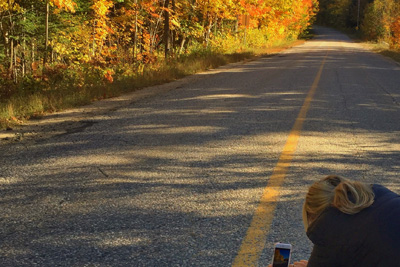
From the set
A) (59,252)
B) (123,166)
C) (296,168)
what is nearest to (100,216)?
(59,252)

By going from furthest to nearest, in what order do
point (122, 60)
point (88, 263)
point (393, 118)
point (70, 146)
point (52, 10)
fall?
1. point (52, 10)
2. point (122, 60)
3. point (393, 118)
4. point (70, 146)
5. point (88, 263)

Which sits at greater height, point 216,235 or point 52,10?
point 52,10

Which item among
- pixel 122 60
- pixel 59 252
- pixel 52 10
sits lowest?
pixel 59 252

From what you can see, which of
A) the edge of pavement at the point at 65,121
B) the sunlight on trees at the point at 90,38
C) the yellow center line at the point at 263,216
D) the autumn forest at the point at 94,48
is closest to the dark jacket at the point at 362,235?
the yellow center line at the point at 263,216

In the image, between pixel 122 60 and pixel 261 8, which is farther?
pixel 261 8

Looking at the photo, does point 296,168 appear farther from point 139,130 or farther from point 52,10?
point 52,10

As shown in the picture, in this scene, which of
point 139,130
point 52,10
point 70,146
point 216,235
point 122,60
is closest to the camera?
point 216,235

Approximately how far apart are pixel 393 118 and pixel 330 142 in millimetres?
2821

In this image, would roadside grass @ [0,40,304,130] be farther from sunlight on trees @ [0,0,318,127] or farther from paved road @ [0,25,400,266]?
paved road @ [0,25,400,266]

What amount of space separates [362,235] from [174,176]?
3.80m

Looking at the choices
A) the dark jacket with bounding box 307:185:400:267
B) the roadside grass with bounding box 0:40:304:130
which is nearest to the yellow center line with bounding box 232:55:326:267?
the dark jacket with bounding box 307:185:400:267

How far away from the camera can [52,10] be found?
20.4 meters

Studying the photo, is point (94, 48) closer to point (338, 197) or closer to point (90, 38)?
point (90, 38)

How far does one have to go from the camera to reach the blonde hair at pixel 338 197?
1.83 metres
